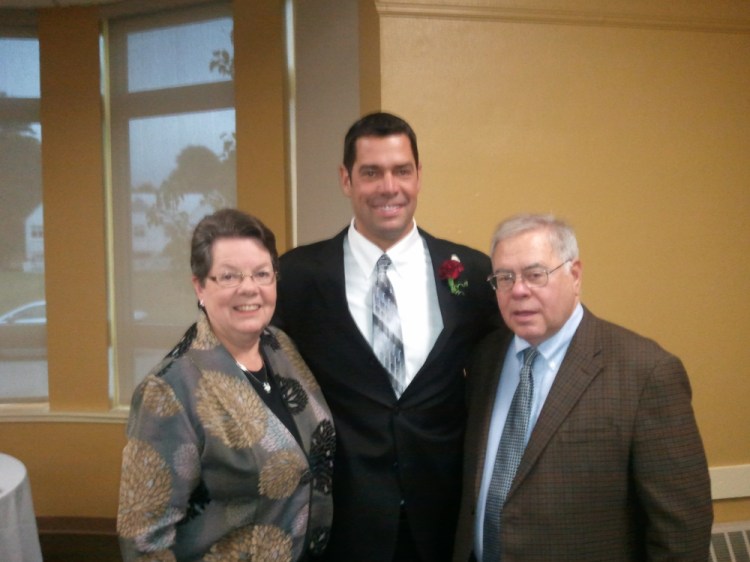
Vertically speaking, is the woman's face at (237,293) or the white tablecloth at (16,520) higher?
the woman's face at (237,293)

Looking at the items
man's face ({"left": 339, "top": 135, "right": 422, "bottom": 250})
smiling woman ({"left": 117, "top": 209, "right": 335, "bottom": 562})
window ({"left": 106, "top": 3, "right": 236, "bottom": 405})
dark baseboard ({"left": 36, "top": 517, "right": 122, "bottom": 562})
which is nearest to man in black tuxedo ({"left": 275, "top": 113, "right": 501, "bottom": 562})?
man's face ({"left": 339, "top": 135, "right": 422, "bottom": 250})

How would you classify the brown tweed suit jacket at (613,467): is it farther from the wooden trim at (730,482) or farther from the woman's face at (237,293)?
the wooden trim at (730,482)

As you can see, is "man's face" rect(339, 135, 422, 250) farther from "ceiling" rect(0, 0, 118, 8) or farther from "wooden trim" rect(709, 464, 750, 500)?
"ceiling" rect(0, 0, 118, 8)

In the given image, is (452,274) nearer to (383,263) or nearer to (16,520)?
(383,263)

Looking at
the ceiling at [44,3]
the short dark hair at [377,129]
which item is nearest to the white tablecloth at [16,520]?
the short dark hair at [377,129]

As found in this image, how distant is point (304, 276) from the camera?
2.00 metres

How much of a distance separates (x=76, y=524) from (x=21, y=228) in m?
2.17

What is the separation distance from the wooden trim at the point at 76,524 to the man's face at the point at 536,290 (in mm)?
4102

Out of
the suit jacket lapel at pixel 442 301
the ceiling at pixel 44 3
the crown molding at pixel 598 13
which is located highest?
the ceiling at pixel 44 3

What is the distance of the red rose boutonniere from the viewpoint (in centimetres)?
196

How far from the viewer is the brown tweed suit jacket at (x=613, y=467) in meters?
1.46

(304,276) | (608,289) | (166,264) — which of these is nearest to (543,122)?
(608,289)

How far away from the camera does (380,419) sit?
6.07ft

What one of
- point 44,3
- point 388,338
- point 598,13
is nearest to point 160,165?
point 44,3
